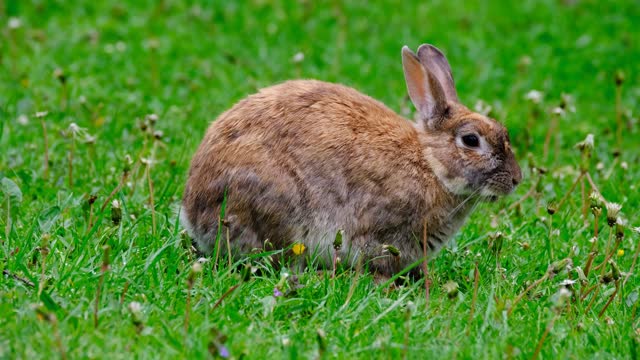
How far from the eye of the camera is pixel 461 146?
5.73 m

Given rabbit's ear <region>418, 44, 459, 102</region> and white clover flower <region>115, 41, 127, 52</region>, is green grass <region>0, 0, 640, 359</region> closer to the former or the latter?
white clover flower <region>115, 41, 127, 52</region>

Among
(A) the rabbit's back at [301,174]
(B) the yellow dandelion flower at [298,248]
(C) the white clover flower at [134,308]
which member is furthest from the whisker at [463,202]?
(C) the white clover flower at [134,308]

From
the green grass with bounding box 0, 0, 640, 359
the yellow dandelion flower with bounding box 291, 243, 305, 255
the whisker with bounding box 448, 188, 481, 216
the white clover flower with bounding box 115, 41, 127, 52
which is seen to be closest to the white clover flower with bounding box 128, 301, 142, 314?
the green grass with bounding box 0, 0, 640, 359

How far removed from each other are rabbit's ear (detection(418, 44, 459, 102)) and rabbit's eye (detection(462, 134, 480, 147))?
1.75 feet

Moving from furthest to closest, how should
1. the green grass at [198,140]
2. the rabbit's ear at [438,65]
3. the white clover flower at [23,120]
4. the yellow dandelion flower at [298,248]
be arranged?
1. the white clover flower at [23,120]
2. the rabbit's ear at [438,65]
3. the yellow dandelion flower at [298,248]
4. the green grass at [198,140]

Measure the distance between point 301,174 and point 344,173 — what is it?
0.24 m

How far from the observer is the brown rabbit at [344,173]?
536 cm

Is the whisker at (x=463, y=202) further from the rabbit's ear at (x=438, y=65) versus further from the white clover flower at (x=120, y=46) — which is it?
the white clover flower at (x=120, y=46)

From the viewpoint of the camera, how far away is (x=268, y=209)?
5.33 metres

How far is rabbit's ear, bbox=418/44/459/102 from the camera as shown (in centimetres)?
624

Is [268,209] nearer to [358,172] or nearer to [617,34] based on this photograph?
[358,172]

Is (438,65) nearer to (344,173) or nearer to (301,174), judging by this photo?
(344,173)

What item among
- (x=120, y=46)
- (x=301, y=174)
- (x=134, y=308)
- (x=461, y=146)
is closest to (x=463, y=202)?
(x=461, y=146)

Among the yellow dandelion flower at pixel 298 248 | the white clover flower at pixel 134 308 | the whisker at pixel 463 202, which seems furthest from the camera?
the whisker at pixel 463 202
